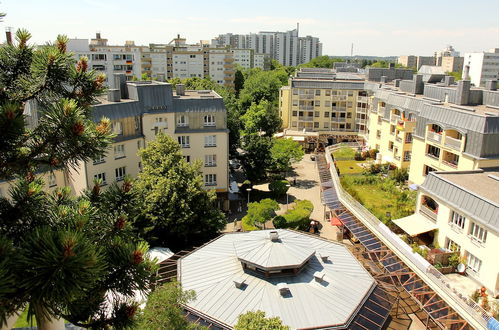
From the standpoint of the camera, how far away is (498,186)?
29.8m

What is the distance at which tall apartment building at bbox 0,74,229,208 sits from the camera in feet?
138

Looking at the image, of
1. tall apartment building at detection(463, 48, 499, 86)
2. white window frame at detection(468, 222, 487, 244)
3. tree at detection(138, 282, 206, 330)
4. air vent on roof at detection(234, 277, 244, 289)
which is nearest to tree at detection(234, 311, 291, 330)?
tree at detection(138, 282, 206, 330)

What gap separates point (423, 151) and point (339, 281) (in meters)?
21.4

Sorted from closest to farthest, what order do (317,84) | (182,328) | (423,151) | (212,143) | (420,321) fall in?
(182,328) < (420,321) < (423,151) < (212,143) < (317,84)

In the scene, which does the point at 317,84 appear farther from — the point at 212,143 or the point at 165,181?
the point at 165,181

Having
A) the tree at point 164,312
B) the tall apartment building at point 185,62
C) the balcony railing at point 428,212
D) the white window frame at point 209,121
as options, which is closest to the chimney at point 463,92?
the balcony railing at point 428,212

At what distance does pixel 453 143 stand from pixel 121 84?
35870 millimetres

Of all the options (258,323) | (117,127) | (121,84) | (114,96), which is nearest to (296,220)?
(117,127)

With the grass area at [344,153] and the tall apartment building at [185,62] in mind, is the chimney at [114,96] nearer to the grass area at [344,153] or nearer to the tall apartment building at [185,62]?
the grass area at [344,153]

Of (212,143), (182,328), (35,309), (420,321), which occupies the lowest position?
(420,321)

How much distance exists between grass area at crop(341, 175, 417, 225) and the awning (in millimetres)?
1913

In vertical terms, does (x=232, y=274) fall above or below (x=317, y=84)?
below

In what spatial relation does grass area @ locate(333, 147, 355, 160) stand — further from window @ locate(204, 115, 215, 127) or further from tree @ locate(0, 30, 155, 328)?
tree @ locate(0, 30, 155, 328)

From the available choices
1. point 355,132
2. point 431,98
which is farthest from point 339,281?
point 355,132
